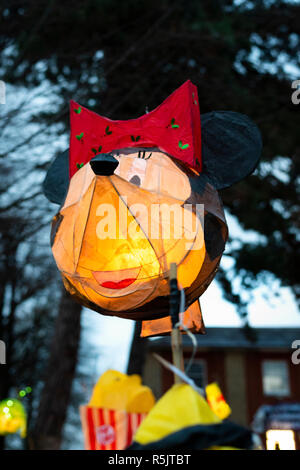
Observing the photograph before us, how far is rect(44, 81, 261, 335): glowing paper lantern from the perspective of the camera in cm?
204

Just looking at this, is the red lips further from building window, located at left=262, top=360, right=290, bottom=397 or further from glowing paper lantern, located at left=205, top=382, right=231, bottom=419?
building window, located at left=262, top=360, right=290, bottom=397

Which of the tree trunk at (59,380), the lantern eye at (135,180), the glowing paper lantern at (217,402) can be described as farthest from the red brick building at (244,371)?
the lantern eye at (135,180)

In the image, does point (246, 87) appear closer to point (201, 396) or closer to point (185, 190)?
point (185, 190)

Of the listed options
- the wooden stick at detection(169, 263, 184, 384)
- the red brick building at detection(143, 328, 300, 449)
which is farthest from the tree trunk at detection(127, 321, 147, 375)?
the red brick building at detection(143, 328, 300, 449)

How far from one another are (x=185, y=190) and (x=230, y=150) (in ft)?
1.50

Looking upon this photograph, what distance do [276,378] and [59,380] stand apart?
10311mm

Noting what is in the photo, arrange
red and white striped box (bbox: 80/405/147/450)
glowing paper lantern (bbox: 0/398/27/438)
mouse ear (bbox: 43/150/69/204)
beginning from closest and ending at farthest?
1. red and white striped box (bbox: 80/405/147/450)
2. mouse ear (bbox: 43/150/69/204)
3. glowing paper lantern (bbox: 0/398/27/438)

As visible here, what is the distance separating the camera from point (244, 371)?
48.2 feet

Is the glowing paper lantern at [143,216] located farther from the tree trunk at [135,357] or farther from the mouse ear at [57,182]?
the tree trunk at [135,357]

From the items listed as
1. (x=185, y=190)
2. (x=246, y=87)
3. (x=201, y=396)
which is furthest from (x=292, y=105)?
(x=201, y=396)

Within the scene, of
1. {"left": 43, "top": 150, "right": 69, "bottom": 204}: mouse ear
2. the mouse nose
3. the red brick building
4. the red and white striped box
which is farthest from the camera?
the red brick building

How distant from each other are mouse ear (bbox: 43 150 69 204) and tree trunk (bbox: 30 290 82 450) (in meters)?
3.50

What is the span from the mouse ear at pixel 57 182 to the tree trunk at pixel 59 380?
11.5ft

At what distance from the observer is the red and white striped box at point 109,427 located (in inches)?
91.0
